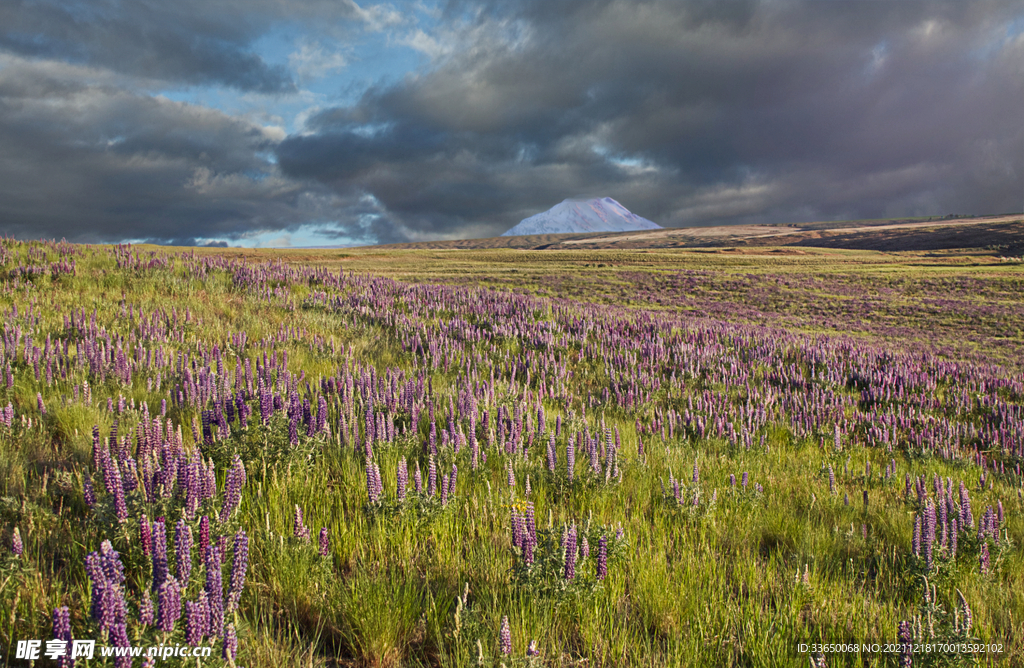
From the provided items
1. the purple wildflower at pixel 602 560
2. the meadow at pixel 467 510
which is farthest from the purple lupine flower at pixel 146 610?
the purple wildflower at pixel 602 560

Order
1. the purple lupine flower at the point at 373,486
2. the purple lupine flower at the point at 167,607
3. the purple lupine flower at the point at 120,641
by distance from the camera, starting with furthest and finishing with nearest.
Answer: the purple lupine flower at the point at 373,486, the purple lupine flower at the point at 167,607, the purple lupine flower at the point at 120,641

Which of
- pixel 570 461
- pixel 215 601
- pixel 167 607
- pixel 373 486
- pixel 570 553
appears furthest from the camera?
pixel 570 461

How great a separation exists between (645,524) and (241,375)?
408 centimetres

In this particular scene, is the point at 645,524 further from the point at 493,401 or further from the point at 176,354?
the point at 176,354

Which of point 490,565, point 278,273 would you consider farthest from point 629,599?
point 278,273

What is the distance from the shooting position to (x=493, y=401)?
19.1 feet

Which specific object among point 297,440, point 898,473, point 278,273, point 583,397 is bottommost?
point 898,473

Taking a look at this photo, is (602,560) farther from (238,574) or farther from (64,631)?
(64,631)

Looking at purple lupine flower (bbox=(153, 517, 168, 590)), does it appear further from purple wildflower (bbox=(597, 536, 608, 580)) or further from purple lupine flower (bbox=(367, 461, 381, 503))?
purple wildflower (bbox=(597, 536, 608, 580))

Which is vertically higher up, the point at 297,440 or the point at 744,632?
the point at 297,440

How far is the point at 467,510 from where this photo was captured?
318 centimetres

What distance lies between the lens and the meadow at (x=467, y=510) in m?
2.15

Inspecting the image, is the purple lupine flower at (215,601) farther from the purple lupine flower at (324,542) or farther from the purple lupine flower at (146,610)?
the purple lupine flower at (324,542)

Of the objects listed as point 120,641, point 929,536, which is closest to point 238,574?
point 120,641
